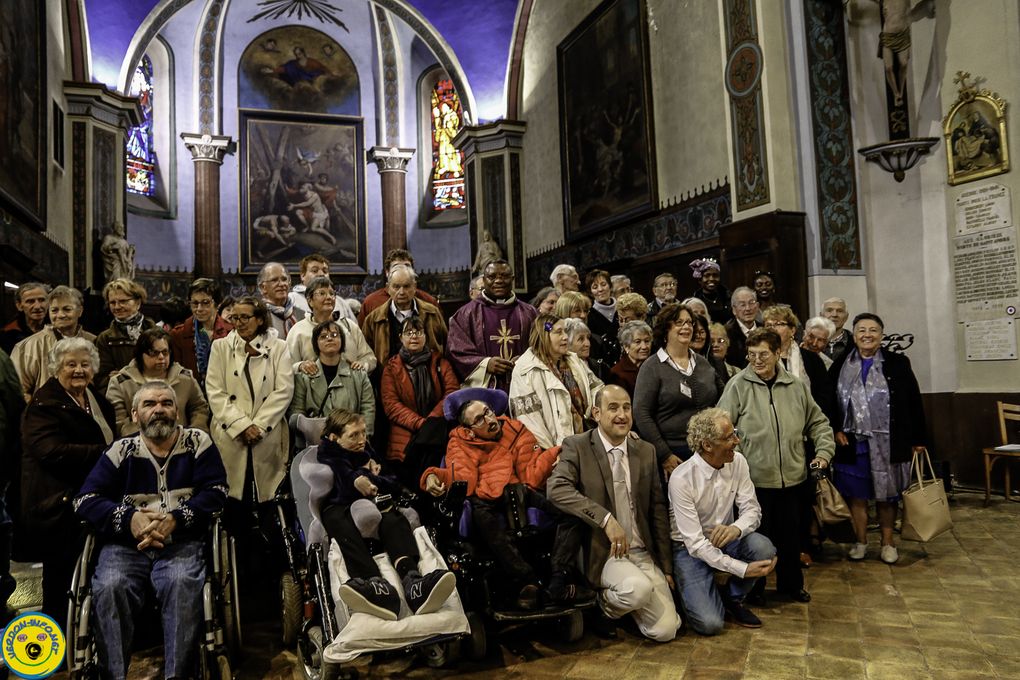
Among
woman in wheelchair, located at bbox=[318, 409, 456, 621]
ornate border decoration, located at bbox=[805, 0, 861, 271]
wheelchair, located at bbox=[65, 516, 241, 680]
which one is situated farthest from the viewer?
ornate border decoration, located at bbox=[805, 0, 861, 271]

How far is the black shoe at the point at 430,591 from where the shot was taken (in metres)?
3.43

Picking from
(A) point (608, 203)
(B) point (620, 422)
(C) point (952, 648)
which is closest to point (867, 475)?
(C) point (952, 648)

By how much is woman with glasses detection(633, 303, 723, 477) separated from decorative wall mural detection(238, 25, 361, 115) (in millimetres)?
15078

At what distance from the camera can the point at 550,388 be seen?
479 centimetres

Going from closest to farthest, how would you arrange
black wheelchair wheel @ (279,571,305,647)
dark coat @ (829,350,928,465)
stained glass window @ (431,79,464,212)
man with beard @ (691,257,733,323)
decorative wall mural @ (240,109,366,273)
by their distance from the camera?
black wheelchair wheel @ (279,571,305,647) → dark coat @ (829,350,928,465) → man with beard @ (691,257,733,323) → decorative wall mural @ (240,109,366,273) → stained glass window @ (431,79,464,212)

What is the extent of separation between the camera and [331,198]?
17.9 meters

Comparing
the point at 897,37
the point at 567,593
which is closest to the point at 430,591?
the point at 567,593

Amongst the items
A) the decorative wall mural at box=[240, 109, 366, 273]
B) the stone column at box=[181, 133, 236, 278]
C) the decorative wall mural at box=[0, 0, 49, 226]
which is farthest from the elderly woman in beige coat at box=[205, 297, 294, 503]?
the decorative wall mural at box=[240, 109, 366, 273]

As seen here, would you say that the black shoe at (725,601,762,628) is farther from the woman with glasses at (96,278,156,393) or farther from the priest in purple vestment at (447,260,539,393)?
the woman with glasses at (96,278,156,393)

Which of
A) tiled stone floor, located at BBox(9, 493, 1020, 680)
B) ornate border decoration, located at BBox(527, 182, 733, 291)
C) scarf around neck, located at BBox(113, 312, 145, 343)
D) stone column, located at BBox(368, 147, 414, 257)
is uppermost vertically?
stone column, located at BBox(368, 147, 414, 257)

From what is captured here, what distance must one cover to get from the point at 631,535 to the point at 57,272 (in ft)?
32.7

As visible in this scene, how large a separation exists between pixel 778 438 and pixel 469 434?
6.26 ft

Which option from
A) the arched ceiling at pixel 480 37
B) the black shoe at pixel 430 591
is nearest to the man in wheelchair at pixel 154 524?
the black shoe at pixel 430 591

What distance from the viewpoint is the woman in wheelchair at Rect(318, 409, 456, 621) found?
3.42 m
